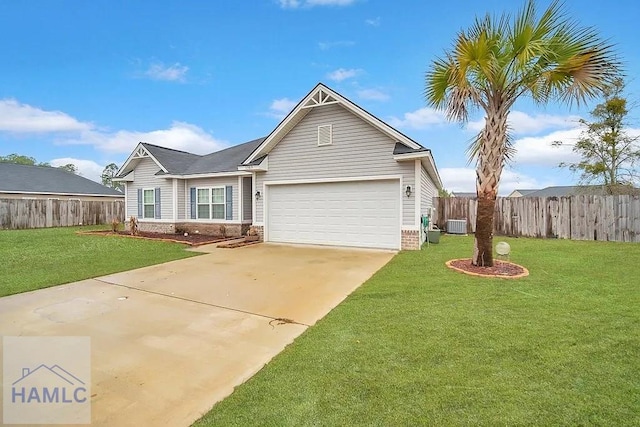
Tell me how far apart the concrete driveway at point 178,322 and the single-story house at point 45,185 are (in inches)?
850

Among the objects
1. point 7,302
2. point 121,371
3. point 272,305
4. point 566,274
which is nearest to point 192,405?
point 121,371

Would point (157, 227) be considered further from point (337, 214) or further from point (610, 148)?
point (610, 148)

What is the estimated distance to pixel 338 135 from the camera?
37.5 feet

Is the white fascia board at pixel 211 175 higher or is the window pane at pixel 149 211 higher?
the white fascia board at pixel 211 175

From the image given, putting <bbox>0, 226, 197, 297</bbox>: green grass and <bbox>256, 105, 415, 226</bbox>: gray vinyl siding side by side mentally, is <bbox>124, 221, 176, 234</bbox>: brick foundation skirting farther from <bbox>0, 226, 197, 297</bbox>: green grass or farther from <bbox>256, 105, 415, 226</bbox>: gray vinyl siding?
<bbox>256, 105, 415, 226</bbox>: gray vinyl siding

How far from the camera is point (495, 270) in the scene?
6840mm

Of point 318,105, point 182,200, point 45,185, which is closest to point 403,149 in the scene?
point 318,105

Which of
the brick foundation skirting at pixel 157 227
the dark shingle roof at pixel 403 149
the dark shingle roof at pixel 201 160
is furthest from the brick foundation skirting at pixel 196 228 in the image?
the dark shingle roof at pixel 403 149

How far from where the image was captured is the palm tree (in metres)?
6.14

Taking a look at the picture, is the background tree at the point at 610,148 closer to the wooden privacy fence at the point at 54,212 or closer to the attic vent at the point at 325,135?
the attic vent at the point at 325,135

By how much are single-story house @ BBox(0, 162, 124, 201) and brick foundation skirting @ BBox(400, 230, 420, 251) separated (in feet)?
84.4

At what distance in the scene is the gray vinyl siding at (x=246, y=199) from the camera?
47.6 ft

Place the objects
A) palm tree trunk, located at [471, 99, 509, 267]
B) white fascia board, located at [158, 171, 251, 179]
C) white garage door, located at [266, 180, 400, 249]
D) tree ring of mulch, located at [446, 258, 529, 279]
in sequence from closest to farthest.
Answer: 1. tree ring of mulch, located at [446, 258, 529, 279]
2. palm tree trunk, located at [471, 99, 509, 267]
3. white garage door, located at [266, 180, 400, 249]
4. white fascia board, located at [158, 171, 251, 179]

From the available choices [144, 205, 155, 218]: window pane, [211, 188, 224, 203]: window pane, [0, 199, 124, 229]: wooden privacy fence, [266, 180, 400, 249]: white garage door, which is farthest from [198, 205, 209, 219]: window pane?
[0, 199, 124, 229]: wooden privacy fence
